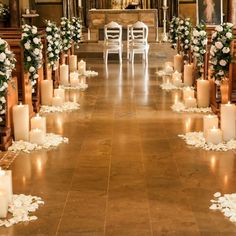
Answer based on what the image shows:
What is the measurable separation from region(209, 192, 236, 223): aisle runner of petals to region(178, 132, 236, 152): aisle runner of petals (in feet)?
5.25

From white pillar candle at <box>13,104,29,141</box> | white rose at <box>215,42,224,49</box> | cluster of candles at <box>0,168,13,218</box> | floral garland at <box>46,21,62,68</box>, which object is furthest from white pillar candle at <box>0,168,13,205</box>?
floral garland at <box>46,21,62,68</box>

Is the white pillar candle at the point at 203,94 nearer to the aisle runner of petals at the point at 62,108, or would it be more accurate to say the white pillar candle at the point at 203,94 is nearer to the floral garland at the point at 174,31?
the aisle runner of petals at the point at 62,108

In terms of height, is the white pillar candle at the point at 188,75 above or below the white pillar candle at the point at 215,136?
above

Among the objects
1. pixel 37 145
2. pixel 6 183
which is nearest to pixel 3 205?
pixel 6 183

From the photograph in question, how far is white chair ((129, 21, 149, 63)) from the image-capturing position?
16.8 m

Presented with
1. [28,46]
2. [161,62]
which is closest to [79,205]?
[28,46]

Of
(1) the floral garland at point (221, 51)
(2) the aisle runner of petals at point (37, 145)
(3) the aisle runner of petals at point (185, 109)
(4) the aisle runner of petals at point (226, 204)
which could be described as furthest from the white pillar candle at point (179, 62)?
(4) the aisle runner of petals at point (226, 204)

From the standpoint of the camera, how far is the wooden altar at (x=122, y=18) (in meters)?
18.7

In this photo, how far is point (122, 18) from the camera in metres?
18.9

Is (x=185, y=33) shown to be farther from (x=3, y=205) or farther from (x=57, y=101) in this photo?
(x=3, y=205)

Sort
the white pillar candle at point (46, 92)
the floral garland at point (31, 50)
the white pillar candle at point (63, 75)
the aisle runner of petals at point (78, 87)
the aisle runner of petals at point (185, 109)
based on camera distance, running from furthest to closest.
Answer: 1. the white pillar candle at point (63, 75)
2. the aisle runner of petals at point (78, 87)
3. the white pillar candle at point (46, 92)
4. the aisle runner of petals at point (185, 109)
5. the floral garland at point (31, 50)

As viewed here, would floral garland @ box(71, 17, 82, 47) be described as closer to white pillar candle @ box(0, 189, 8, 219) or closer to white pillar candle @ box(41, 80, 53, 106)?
white pillar candle @ box(41, 80, 53, 106)

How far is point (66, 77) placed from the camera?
1195 cm

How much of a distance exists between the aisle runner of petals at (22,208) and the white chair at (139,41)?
1190 cm
